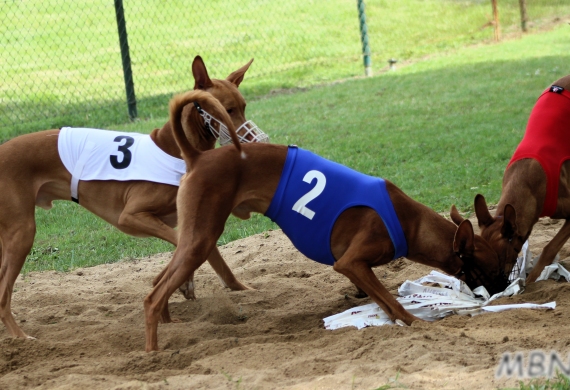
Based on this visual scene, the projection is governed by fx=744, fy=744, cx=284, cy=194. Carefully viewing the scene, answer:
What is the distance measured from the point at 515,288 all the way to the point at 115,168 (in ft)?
10.2

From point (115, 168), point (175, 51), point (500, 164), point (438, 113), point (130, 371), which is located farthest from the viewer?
point (175, 51)

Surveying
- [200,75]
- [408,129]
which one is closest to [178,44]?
[408,129]

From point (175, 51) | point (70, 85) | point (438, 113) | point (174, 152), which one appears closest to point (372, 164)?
point (438, 113)

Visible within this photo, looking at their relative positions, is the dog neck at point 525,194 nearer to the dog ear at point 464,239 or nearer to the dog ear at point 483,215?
the dog ear at point 483,215

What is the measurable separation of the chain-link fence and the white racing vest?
23.8 feet

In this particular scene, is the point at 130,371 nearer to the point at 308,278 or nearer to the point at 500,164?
the point at 308,278

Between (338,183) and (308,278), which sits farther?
(308,278)

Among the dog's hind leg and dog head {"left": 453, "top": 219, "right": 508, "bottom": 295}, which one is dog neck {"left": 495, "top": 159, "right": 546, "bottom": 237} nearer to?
dog head {"left": 453, "top": 219, "right": 508, "bottom": 295}

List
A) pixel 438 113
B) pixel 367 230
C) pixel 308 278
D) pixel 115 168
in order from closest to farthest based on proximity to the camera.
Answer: pixel 367 230
pixel 115 168
pixel 308 278
pixel 438 113

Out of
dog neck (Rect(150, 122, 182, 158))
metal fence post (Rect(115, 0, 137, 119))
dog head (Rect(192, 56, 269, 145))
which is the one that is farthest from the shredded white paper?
metal fence post (Rect(115, 0, 137, 119))

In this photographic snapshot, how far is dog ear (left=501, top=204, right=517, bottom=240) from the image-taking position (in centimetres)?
533

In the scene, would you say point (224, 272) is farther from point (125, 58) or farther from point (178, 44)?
point (178, 44)

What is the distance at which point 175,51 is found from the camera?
18516 mm
